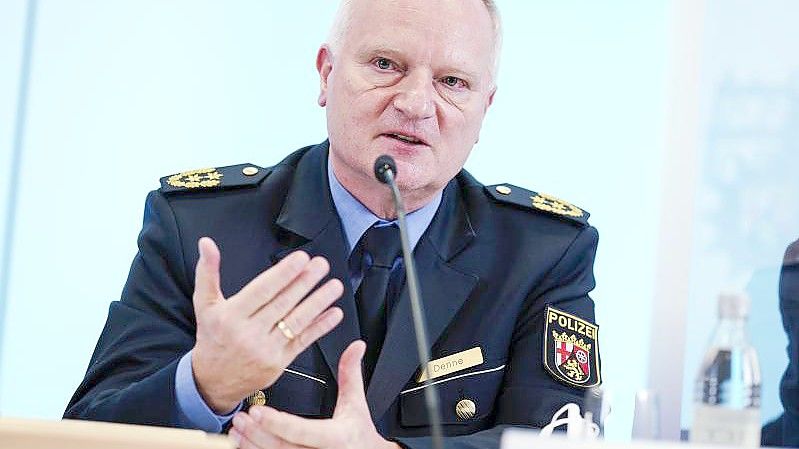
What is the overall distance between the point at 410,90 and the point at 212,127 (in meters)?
1.19

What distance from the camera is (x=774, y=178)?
2.59 metres

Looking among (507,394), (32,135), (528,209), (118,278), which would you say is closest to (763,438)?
(507,394)

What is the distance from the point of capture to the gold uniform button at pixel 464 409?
2205 millimetres

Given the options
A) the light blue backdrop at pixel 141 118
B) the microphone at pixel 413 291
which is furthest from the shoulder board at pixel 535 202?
the light blue backdrop at pixel 141 118

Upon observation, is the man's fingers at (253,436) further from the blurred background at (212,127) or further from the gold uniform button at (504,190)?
the blurred background at (212,127)

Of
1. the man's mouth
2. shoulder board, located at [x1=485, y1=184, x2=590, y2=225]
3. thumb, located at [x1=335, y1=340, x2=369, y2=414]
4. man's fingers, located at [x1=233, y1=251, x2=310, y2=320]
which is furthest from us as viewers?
shoulder board, located at [x1=485, y1=184, x2=590, y2=225]

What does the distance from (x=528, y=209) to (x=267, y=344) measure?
0.86m

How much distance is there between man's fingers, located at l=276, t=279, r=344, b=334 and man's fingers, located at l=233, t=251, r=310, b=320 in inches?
1.7

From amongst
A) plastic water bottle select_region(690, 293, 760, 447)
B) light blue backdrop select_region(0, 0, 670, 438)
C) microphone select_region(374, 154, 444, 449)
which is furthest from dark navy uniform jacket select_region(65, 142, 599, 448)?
light blue backdrop select_region(0, 0, 670, 438)

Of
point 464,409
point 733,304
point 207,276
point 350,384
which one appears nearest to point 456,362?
point 464,409

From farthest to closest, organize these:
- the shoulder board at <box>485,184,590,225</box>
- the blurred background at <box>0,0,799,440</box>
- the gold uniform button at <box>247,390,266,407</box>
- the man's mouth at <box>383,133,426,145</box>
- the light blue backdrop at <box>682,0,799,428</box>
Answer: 1. the blurred background at <box>0,0,799,440</box>
2. the light blue backdrop at <box>682,0,799,428</box>
3. the shoulder board at <box>485,184,590,225</box>
4. the man's mouth at <box>383,133,426,145</box>
5. the gold uniform button at <box>247,390,266,407</box>

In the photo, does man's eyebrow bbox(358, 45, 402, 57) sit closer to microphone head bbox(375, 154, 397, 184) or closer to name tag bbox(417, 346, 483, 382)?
microphone head bbox(375, 154, 397, 184)

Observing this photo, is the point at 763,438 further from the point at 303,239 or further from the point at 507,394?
the point at 303,239

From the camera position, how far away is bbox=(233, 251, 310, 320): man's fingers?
167 cm
